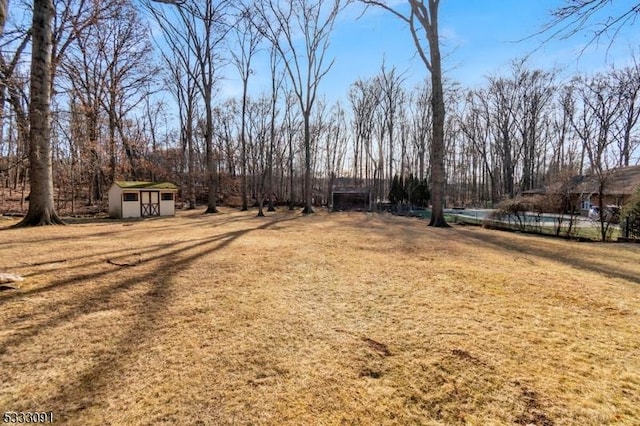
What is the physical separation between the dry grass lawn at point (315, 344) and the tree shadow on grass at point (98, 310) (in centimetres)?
2

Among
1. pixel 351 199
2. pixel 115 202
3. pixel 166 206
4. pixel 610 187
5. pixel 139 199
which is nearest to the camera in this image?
pixel 610 187

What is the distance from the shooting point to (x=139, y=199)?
17.5 meters

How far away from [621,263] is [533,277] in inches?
125

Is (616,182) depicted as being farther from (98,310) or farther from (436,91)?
(98,310)

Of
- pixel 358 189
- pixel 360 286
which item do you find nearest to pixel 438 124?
pixel 360 286

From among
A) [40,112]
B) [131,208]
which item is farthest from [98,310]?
[131,208]

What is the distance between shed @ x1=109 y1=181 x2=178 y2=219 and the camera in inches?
664

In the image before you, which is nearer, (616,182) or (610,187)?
(610,187)

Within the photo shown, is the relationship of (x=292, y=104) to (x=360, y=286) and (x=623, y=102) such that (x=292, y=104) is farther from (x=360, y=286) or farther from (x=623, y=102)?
(x=360, y=286)

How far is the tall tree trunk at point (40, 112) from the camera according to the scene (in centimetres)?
934

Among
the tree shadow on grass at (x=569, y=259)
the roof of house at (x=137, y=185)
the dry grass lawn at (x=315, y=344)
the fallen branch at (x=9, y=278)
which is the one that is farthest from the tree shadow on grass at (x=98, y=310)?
the roof of house at (x=137, y=185)

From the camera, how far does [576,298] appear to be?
396 centimetres

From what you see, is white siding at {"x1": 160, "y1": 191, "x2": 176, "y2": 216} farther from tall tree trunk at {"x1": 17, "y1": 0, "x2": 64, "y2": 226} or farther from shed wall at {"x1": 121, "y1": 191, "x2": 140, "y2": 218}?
tall tree trunk at {"x1": 17, "y1": 0, "x2": 64, "y2": 226}

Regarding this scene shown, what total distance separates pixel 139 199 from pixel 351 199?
1736cm
